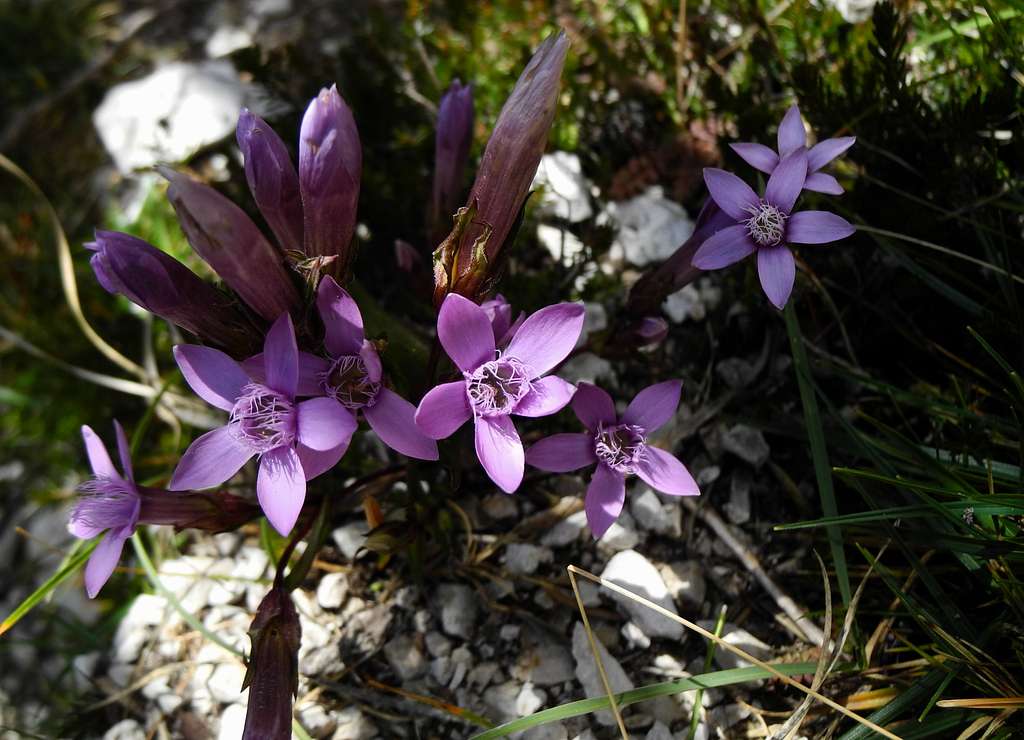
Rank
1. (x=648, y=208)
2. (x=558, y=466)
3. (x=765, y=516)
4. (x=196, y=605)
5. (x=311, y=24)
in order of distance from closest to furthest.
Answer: (x=558, y=466) < (x=765, y=516) < (x=196, y=605) < (x=648, y=208) < (x=311, y=24)


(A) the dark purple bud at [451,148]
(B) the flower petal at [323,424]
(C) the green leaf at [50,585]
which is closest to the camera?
(B) the flower petal at [323,424]

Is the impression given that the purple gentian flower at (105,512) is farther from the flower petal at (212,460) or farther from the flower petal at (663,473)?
the flower petal at (663,473)

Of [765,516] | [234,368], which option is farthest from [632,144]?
[234,368]

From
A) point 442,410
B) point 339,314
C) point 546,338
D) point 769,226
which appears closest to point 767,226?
point 769,226

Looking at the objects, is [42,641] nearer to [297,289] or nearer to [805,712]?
[297,289]

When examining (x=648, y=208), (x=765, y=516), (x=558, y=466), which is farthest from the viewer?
(x=648, y=208)

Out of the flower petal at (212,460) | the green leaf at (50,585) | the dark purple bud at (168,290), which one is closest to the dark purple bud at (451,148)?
the dark purple bud at (168,290)

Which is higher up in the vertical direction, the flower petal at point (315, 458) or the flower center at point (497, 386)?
the flower center at point (497, 386)

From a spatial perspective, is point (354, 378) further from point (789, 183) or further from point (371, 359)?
point (789, 183)
